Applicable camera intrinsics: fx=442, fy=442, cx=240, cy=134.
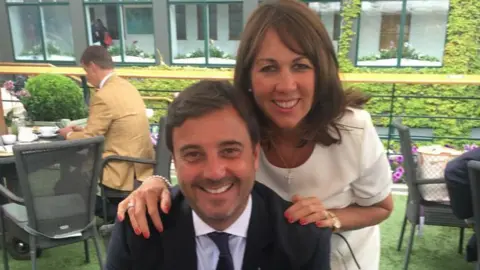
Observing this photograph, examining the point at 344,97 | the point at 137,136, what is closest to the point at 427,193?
the point at 344,97

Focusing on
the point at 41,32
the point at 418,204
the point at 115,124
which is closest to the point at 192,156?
the point at 418,204

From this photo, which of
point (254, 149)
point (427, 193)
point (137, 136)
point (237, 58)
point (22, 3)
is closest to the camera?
point (254, 149)

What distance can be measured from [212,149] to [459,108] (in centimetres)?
1002

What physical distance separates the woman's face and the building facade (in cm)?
1054

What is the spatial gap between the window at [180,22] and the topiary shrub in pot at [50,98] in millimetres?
8814

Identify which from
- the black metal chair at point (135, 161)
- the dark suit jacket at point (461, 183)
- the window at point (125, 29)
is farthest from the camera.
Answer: the window at point (125, 29)

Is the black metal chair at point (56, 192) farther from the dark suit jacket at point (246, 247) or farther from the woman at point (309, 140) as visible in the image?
the dark suit jacket at point (246, 247)

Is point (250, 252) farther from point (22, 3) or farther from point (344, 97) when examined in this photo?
point (22, 3)

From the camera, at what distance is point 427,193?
10.0 ft

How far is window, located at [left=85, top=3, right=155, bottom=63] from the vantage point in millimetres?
12711

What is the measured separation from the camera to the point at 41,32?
43.5 feet

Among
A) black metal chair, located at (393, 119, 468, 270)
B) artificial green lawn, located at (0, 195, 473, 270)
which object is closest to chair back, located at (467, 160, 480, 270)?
black metal chair, located at (393, 119, 468, 270)

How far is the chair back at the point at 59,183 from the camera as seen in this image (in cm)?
255

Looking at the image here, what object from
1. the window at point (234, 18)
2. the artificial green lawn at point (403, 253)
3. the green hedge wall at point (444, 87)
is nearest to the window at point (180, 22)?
the green hedge wall at point (444, 87)
